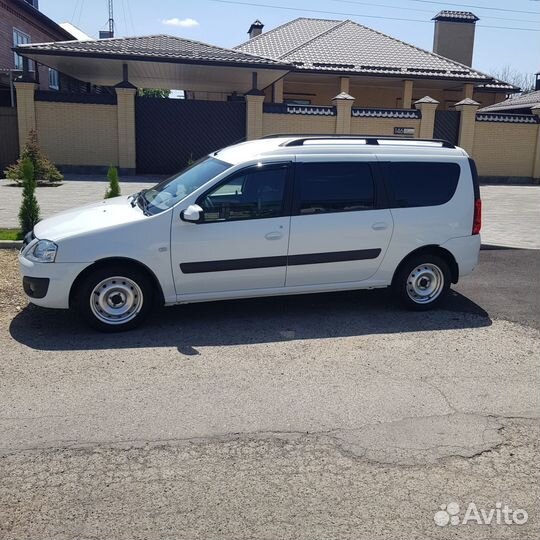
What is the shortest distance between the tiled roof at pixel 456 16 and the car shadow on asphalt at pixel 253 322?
3309 cm

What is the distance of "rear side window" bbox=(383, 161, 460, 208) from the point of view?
6387 millimetres

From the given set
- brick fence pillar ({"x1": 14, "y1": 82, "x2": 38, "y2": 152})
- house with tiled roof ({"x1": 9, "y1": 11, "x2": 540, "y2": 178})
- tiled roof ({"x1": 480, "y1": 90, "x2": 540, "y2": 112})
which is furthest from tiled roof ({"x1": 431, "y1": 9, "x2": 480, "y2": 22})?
brick fence pillar ({"x1": 14, "y1": 82, "x2": 38, "y2": 152})

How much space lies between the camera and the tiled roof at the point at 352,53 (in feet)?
86.4

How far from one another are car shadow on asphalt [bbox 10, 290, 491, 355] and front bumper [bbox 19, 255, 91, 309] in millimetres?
348

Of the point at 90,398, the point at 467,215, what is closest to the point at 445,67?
the point at 467,215

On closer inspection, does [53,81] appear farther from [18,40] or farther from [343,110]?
[343,110]

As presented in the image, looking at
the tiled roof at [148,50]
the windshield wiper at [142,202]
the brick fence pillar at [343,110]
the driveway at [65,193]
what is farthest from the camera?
the brick fence pillar at [343,110]

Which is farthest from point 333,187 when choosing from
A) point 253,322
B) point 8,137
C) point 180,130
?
point 8,137

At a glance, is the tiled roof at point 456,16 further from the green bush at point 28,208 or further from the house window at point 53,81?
the green bush at point 28,208

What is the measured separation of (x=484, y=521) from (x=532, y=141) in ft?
73.4

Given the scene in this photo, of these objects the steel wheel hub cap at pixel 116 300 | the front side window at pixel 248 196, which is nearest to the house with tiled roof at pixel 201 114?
the front side window at pixel 248 196

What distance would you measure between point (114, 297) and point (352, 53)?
25.2m

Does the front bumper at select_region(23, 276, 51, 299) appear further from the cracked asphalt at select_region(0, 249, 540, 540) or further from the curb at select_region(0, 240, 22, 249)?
the curb at select_region(0, 240, 22, 249)

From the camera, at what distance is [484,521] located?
→ 3047 mm
